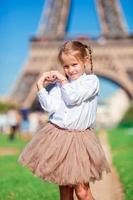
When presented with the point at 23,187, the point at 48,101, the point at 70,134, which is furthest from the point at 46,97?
the point at 23,187

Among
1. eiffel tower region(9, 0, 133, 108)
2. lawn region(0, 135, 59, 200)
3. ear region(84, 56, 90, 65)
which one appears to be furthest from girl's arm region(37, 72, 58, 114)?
eiffel tower region(9, 0, 133, 108)

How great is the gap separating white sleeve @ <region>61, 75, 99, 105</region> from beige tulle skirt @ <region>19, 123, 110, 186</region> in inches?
7.1

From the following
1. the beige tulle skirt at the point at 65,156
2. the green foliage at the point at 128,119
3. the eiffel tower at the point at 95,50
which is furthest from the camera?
the green foliage at the point at 128,119

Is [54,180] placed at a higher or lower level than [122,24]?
lower

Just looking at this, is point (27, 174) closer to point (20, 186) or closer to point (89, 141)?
point (20, 186)

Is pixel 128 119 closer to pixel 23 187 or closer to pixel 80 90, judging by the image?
pixel 23 187

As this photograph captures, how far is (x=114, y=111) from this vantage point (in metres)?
71.6

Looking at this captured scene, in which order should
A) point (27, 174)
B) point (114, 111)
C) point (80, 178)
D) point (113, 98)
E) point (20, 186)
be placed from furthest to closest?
point (113, 98), point (114, 111), point (27, 174), point (20, 186), point (80, 178)

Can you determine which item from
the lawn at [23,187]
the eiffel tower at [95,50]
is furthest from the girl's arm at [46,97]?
the eiffel tower at [95,50]

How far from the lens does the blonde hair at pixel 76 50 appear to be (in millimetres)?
3328

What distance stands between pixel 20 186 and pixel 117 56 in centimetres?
2960

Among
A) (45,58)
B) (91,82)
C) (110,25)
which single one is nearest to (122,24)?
(110,25)

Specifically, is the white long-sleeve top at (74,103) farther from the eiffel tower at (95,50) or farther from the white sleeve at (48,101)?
the eiffel tower at (95,50)

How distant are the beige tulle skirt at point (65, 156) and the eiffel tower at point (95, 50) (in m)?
30.0
